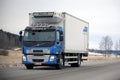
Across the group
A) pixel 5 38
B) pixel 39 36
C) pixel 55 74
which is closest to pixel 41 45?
pixel 39 36

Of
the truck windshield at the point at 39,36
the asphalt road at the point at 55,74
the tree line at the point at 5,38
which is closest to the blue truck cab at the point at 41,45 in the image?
the truck windshield at the point at 39,36

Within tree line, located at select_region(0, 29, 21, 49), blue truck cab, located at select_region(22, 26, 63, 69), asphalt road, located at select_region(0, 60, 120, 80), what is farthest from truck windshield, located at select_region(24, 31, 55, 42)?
tree line, located at select_region(0, 29, 21, 49)

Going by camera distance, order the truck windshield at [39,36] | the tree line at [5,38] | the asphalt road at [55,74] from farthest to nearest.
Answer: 1. the tree line at [5,38]
2. the truck windshield at [39,36]
3. the asphalt road at [55,74]

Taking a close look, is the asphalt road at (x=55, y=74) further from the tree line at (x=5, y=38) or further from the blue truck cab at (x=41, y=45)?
the tree line at (x=5, y=38)

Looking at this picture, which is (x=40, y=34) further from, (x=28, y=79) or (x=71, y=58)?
(x=28, y=79)

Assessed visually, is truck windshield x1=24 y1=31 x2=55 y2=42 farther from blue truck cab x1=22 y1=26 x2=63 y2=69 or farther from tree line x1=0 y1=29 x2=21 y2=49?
tree line x1=0 y1=29 x2=21 y2=49

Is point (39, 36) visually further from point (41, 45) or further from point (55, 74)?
point (55, 74)

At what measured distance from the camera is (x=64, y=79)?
61.4ft

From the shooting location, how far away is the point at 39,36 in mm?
27516

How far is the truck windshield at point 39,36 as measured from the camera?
27422mm

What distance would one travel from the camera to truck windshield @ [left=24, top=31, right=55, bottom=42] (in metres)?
27.4

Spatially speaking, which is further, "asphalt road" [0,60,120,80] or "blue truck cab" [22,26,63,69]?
"blue truck cab" [22,26,63,69]

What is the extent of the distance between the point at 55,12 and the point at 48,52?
10.5 ft

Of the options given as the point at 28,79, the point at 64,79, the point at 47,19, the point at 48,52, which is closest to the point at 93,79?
the point at 64,79
